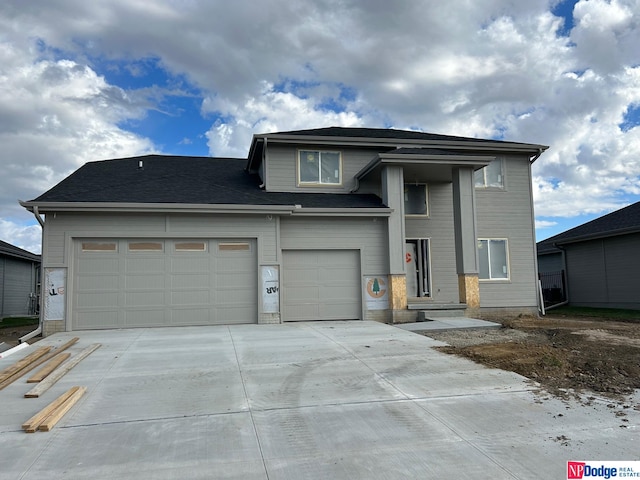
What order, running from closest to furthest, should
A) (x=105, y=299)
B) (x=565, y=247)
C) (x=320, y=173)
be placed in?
(x=105, y=299), (x=320, y=173), (x=565, y=247)

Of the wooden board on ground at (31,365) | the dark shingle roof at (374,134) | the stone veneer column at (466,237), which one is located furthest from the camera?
the dark shingle roof at (374,134)

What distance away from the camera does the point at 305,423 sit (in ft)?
15.7

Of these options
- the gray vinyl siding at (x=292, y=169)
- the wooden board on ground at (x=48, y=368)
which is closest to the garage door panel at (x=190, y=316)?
the wooden board on ground at (x=48, y=368)

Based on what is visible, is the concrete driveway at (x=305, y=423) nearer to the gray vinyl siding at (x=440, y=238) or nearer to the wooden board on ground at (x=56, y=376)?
the wooden board on ground at (x=56, y=376)

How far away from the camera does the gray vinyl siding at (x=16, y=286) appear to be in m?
20.5

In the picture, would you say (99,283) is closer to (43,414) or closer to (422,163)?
(43,414)

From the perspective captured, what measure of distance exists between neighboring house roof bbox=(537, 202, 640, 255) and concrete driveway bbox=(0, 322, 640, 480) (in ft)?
42.2

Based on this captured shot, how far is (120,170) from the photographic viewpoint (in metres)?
15.2

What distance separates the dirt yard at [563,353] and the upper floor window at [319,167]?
6.27m

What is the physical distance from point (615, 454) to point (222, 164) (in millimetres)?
15381

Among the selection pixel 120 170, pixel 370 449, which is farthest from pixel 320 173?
pixel 370 449

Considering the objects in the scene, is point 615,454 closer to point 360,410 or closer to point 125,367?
point 360,410

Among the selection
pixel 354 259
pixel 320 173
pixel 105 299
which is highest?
pixel 320 173

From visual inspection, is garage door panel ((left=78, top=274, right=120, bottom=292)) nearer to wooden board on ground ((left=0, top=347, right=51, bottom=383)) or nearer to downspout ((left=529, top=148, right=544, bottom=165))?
wooden board on ground ((left=0, top=347, right=51, bottom=383))
